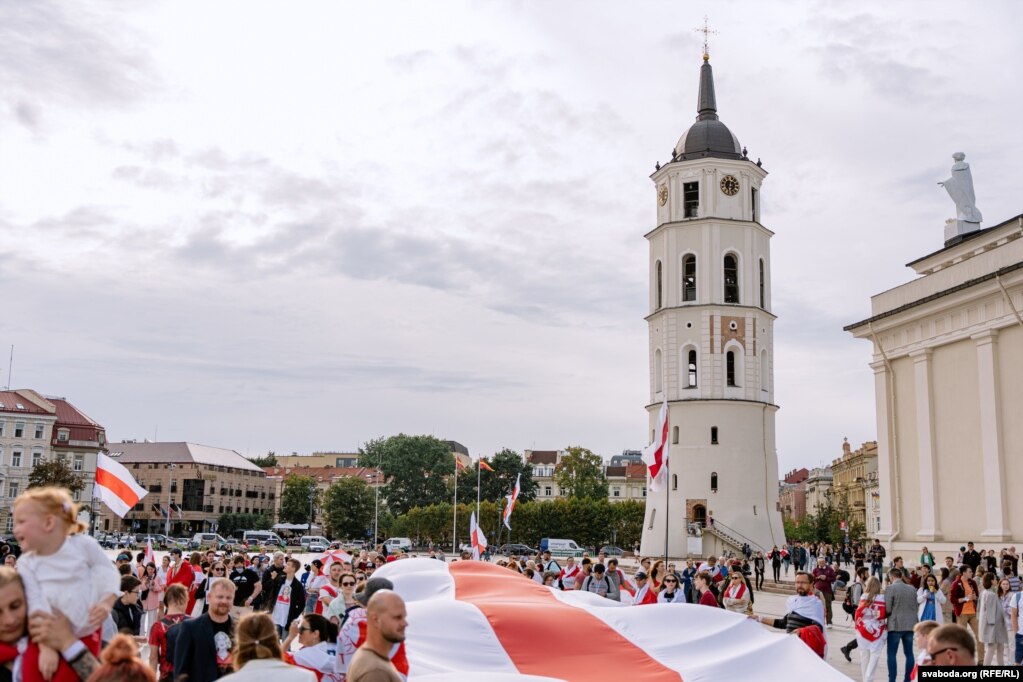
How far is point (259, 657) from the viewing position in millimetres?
5207

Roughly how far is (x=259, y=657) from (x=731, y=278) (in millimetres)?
59388

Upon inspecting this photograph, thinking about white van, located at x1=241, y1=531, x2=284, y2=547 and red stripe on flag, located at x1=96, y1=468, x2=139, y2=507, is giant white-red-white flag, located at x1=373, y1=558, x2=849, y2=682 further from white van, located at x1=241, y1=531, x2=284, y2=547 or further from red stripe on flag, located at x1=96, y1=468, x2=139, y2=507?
white van, located at x1=241, y1=531, x2=284, y2=547

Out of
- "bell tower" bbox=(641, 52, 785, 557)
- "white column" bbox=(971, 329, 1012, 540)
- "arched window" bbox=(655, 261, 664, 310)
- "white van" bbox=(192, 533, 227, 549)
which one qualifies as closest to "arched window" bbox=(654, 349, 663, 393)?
"bell tower" bbox=(641, 52, 785, 557)

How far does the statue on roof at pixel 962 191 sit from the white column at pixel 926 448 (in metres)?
7.89

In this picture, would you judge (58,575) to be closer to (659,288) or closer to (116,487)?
(116,487)

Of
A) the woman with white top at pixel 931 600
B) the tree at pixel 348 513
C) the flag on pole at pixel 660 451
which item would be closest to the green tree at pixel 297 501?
the tree at pixel 348 513

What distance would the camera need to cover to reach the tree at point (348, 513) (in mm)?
107062

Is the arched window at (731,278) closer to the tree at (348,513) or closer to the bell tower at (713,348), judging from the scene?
the bell tower at (713,348)

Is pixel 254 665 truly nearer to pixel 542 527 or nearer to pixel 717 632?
pixel 717 632

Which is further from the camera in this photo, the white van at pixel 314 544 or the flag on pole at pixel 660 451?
the white van at pixel 314 544

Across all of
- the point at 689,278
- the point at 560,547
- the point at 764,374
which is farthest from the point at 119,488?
the point at 560,547

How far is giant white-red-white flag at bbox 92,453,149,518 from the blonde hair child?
1749cm

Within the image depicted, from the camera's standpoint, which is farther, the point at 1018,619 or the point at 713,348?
the point at 713,348

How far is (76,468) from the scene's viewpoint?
10681 centimetres
